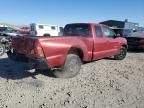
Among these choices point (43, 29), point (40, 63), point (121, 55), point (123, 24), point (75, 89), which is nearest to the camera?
point (75, 89)

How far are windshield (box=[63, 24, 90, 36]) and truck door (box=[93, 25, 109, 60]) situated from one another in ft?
1.16

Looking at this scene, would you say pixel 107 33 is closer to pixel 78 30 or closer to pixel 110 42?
pixel 110 42

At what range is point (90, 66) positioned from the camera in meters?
8.47

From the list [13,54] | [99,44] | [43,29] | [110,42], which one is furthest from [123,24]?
[13,54]

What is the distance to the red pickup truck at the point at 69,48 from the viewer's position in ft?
18.9

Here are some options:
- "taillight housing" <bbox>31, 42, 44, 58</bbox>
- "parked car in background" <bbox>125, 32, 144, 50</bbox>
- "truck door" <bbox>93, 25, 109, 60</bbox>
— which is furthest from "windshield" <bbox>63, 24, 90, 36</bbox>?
"parked car in background" <bbox>125, 32, 144, 50</bbox>

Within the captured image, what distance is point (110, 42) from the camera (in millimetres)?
8898

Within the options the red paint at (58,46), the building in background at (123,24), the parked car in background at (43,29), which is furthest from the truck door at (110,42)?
the building in background at (123,24)

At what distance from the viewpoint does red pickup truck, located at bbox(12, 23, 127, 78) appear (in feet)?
18.9

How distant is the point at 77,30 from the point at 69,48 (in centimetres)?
182

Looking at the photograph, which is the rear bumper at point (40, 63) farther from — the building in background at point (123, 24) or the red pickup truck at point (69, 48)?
the building in background at point (123, 24)

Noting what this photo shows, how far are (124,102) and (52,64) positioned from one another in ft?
7.27

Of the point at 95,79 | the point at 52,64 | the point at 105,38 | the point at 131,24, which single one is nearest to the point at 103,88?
the point at 95,79

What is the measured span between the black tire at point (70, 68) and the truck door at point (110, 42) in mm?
2286
